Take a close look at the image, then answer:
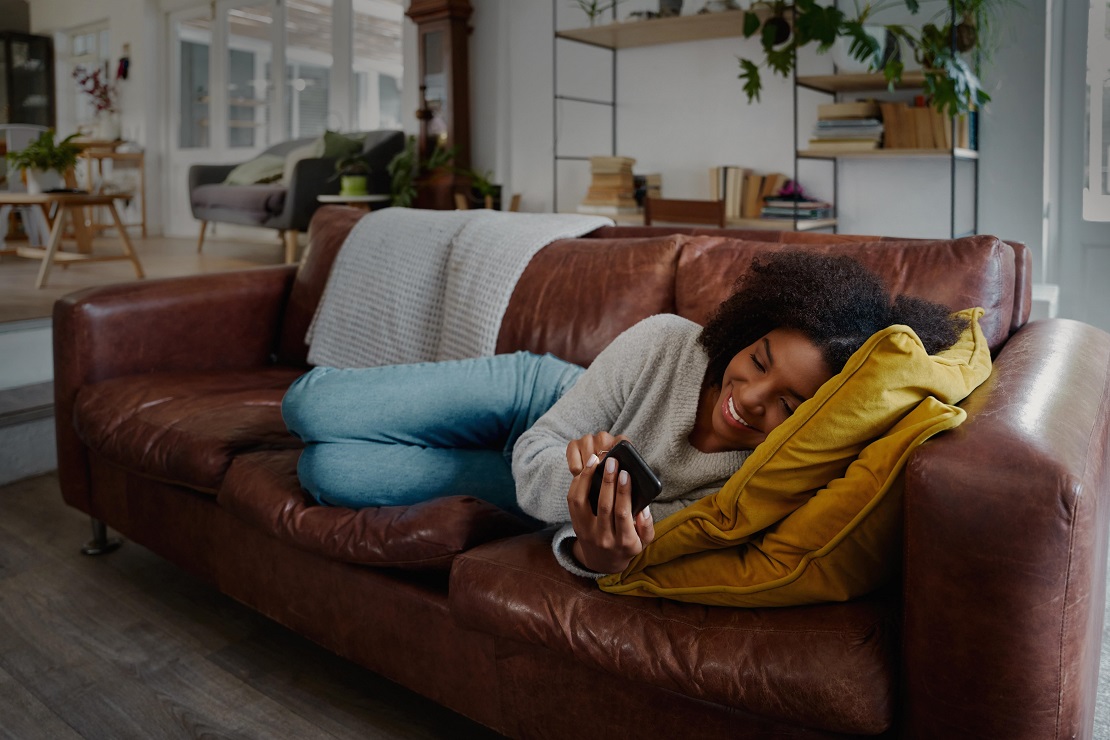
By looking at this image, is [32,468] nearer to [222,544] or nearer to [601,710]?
[222,544]

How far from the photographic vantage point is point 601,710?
1.28m

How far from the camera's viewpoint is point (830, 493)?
3.43ft

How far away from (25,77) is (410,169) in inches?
87.5

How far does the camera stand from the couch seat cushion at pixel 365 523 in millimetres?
1451

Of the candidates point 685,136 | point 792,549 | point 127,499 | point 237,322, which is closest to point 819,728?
point 792,549

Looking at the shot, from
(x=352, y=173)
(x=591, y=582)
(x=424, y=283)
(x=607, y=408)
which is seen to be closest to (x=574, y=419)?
(x=607, y=408)

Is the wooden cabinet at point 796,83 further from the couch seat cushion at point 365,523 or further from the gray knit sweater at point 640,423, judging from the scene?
the couch seat cushion at point 365,523

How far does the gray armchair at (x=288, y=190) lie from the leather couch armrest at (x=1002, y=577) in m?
3.68

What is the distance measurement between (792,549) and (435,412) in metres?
0.75

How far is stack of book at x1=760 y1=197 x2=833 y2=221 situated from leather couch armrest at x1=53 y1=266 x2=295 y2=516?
1947 millimetres

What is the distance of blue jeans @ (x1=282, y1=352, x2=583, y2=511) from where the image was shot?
1602 millimetres

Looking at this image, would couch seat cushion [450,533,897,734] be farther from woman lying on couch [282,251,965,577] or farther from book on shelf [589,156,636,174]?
book on shelf [589,156,636,174]

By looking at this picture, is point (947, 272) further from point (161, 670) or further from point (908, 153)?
point (908, 153)

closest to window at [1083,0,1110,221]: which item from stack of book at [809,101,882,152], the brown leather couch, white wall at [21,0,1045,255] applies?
white wall at [21,0,1045,255]
